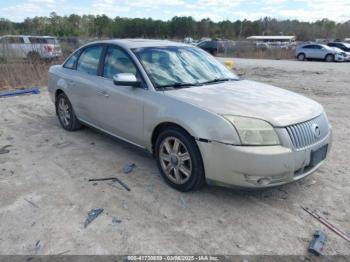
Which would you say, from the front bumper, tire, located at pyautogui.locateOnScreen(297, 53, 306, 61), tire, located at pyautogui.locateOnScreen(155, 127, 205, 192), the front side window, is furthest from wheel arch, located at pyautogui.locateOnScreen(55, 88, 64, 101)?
tire, located at pyautogui.locateOnScreen(297, 53, 306, 61)

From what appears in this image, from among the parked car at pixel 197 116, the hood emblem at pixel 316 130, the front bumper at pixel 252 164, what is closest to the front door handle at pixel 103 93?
the parked car at pixel 197 116

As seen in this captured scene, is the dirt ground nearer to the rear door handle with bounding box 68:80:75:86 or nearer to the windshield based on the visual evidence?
the rear door handle with bounding box 68:80:75:86

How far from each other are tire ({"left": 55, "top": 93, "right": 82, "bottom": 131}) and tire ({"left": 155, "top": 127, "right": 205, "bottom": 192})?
2.41 metres

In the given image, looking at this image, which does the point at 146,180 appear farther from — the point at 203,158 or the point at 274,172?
the point at 274,172

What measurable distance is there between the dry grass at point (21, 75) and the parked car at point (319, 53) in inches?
908

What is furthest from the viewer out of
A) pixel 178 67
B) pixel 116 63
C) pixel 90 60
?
pixel 90 60

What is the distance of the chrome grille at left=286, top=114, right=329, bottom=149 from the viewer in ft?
10.9

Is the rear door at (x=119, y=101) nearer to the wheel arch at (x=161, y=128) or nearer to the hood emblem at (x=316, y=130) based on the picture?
the wheel arch at (x=161, y=128)

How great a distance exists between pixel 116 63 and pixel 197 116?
5.77 feet

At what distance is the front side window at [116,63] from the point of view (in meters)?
4.38

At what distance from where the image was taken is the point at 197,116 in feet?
11.3

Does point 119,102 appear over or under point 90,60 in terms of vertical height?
under

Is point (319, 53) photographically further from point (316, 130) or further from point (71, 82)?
point (316, 130)

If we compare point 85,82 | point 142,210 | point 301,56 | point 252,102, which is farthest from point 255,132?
point 301,56
